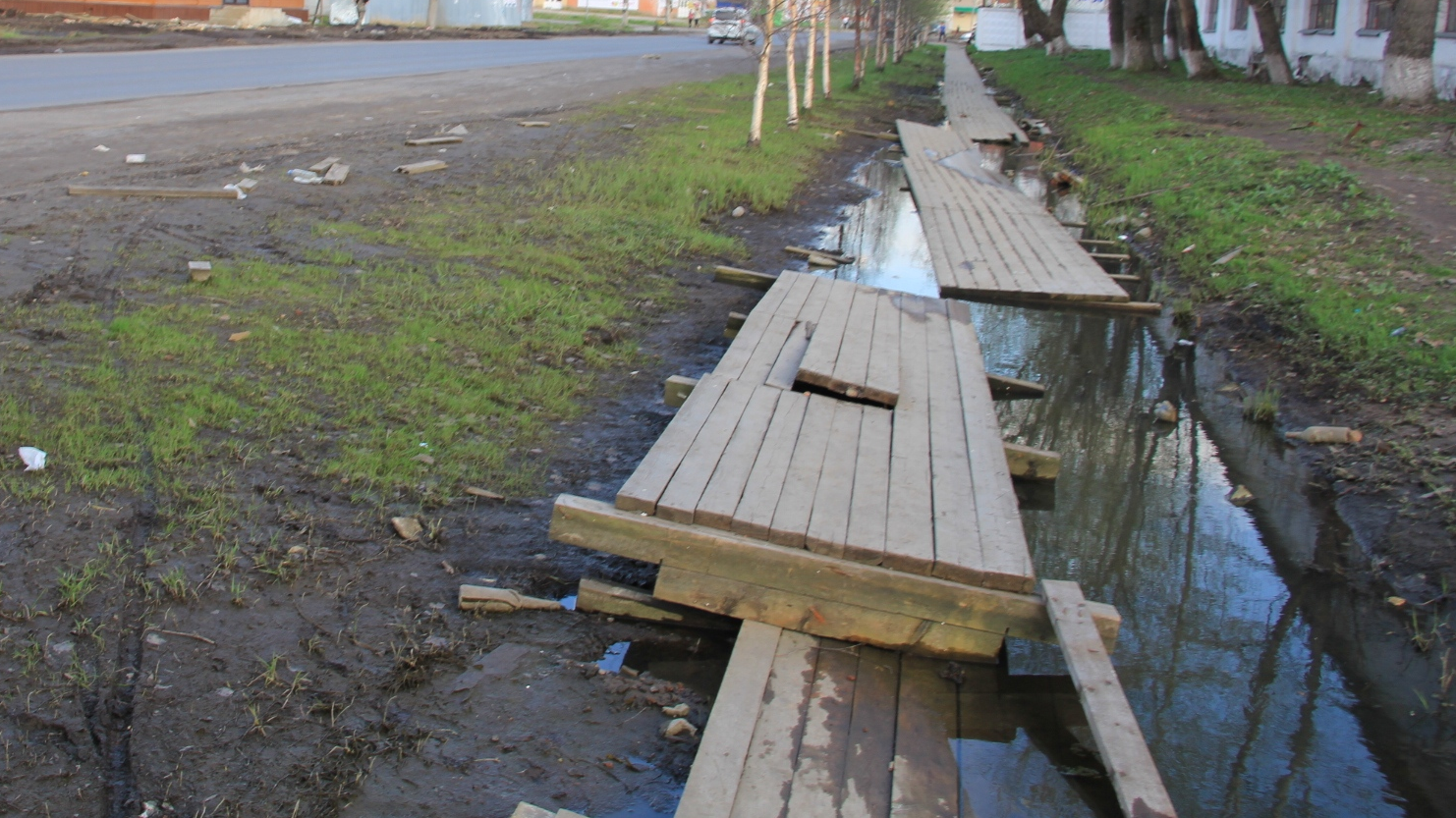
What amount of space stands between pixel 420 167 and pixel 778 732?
8.66 m

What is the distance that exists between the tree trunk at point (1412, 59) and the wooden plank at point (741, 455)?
Answer: 16.5 meters

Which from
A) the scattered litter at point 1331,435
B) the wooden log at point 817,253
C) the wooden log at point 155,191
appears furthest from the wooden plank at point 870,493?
the wooden log at point 155,191

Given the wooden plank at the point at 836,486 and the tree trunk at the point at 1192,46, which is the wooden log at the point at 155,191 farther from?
the tree trunk at the point at 1192,46

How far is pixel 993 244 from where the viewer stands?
11672 mm

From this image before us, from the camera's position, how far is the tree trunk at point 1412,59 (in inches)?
698

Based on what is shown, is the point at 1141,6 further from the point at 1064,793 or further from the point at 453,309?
the point at 1064,793

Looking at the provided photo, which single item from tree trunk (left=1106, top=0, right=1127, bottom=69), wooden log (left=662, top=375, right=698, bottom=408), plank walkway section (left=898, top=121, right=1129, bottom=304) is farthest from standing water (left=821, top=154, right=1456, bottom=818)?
tree trunk (left=1106, top=0, right=1127, bottom=69)

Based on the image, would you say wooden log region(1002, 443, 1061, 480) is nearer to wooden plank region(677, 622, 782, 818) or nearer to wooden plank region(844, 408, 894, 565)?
wooden plank region(844, 408, 894, 565)

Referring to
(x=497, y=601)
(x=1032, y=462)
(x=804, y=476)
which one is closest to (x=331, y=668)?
(x=497, y=601)

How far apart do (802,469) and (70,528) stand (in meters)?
A: 2.76

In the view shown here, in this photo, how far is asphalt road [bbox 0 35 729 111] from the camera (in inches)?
600

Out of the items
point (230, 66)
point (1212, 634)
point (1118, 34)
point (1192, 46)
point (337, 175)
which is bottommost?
point (1212, 634)

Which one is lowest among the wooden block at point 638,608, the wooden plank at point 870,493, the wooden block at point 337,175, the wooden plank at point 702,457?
the wooden block at point 638,608

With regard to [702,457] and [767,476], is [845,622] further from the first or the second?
[702,457]
